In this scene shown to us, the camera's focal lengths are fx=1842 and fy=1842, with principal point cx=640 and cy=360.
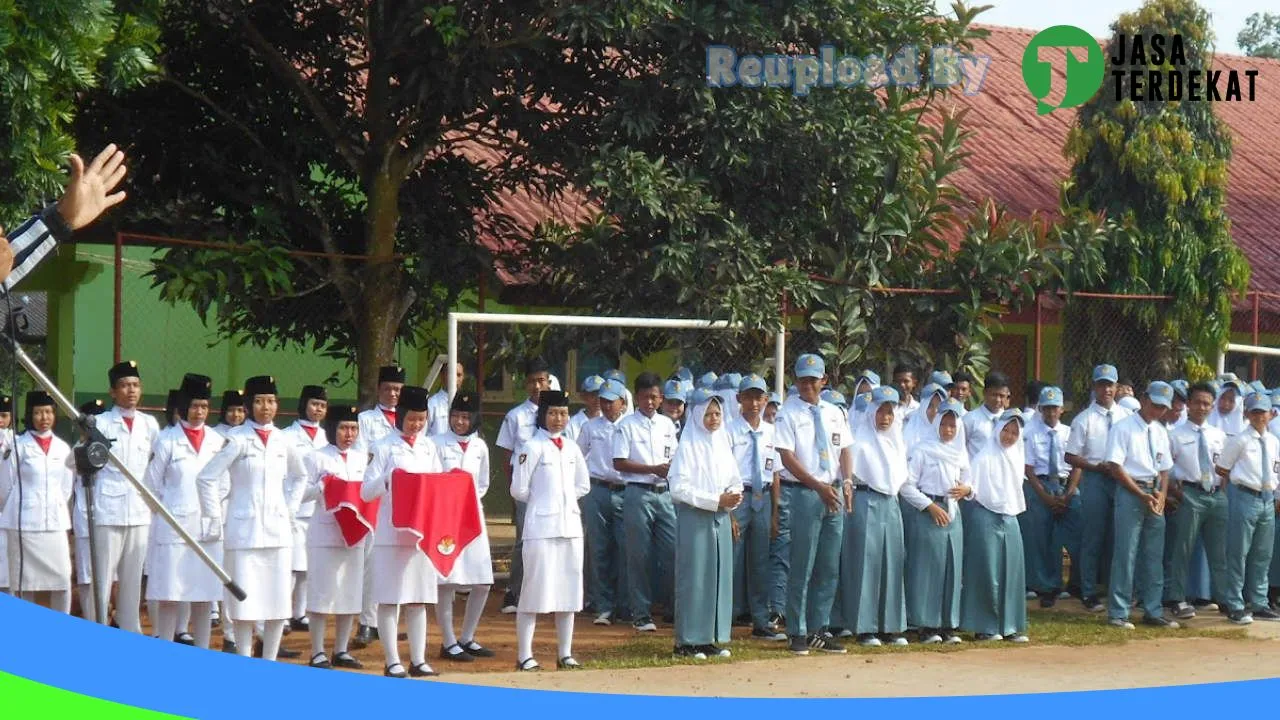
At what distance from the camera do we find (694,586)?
34.5ft

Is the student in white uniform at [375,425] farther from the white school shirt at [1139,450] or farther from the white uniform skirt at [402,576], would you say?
the white school shirt at [1139,450]

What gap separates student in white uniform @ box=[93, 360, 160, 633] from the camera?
10.5 meters

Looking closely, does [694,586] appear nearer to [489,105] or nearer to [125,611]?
[125,611]

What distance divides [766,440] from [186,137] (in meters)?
5.03

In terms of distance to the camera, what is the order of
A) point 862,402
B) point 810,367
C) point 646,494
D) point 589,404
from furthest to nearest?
point 589,404 → point 646,494 → point 862,402 → point 810,367

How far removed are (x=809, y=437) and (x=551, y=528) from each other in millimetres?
1862

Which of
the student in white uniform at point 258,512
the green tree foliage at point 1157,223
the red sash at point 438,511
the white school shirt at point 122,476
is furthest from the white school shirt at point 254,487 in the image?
the green tree foliage at point 1157,223

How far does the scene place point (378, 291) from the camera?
13562mm

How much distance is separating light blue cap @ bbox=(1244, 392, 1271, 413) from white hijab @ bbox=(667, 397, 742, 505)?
455 centimetres

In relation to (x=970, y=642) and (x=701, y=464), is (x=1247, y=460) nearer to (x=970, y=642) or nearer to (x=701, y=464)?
(x=970, y=642)

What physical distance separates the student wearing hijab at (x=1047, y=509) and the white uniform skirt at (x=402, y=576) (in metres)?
5.62

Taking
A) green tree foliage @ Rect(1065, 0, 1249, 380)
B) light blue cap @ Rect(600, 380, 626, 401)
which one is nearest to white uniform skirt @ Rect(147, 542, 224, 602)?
light blue cap @ Rect(600, 380, 626, 401)

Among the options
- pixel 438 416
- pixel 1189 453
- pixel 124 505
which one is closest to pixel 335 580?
pixel 124 505

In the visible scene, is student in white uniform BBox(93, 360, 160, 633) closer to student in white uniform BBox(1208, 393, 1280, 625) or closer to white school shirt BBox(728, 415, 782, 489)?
white school shirt BBox(728, 415, 782, 489)
